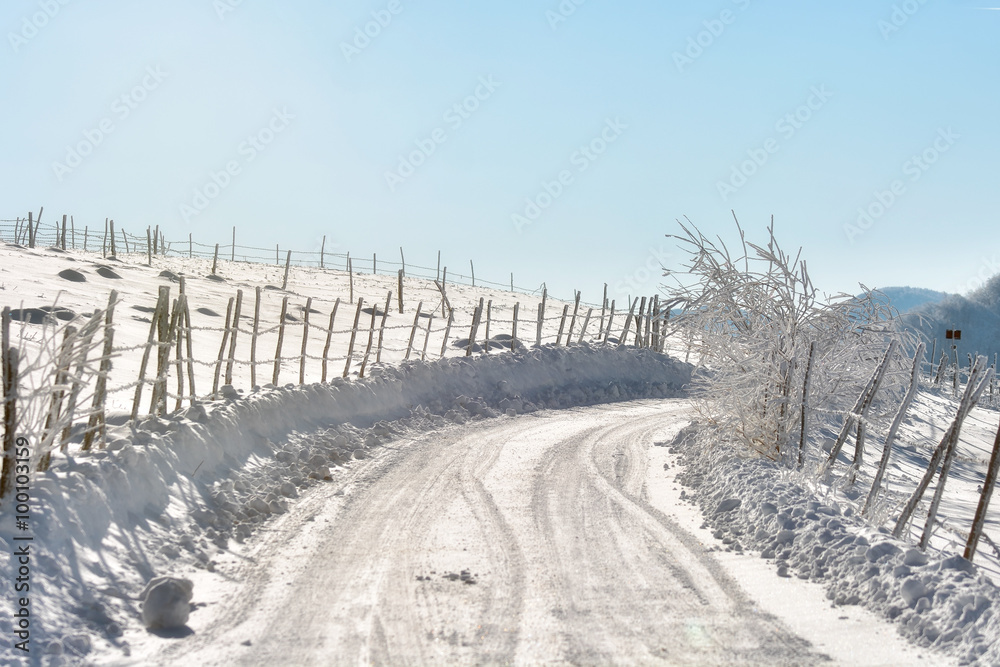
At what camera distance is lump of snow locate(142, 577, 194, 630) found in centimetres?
468

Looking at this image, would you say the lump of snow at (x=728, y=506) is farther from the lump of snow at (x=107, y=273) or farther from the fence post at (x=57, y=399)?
the lump of snow at (x=107, y=273)

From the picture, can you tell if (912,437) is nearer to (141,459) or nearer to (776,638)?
(776,638)

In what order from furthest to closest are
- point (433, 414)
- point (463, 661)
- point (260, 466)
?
point (433, 414) → point (260, 466) → point (463, 661)

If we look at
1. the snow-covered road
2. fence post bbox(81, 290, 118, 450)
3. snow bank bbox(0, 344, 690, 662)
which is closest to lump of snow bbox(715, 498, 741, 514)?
the snow-covered road

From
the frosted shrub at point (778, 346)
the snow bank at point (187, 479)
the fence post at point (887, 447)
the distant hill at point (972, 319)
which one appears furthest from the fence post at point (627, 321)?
the distant hill at point (972, 319)

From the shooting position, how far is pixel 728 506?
7.53m

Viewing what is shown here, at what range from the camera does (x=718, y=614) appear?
199 inches

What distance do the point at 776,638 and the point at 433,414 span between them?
29.8ft

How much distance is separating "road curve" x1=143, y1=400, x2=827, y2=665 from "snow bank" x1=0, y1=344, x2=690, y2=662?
530 mm

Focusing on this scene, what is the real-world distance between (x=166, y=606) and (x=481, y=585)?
211 cm

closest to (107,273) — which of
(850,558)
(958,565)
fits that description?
(850,558)

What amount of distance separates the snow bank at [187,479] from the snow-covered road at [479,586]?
0.44 m

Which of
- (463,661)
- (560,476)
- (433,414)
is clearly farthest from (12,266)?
(463,661)

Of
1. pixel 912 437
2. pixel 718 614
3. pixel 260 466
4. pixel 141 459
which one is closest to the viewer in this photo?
pixel 718 614
